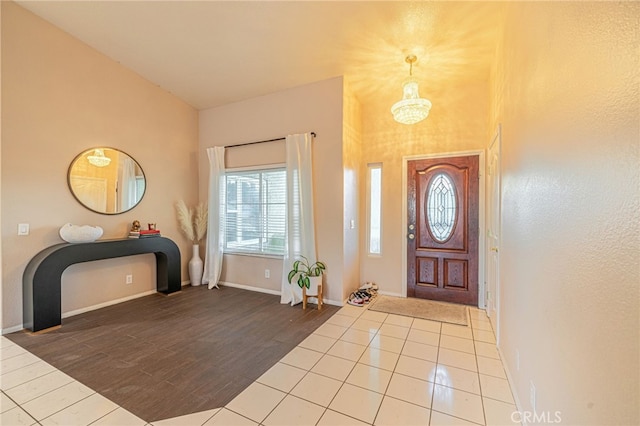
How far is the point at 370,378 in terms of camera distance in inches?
82.6

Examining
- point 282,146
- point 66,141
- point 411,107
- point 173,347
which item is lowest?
point 173,347

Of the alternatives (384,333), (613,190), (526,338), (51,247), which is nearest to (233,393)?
(384,333)

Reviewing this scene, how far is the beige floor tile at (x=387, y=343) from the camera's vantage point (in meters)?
2.56

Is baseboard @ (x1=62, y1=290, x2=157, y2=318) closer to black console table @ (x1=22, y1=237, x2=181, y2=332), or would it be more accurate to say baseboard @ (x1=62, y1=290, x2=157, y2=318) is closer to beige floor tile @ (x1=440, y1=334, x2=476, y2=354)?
black console table @ (x1=22, y1=237, x2=181, y2=332)

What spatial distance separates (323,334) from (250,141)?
3.17m

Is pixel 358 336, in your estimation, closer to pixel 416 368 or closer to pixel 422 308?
pixel 416 368

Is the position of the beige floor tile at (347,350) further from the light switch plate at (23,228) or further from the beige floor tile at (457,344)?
the light switch plate at (23,228)

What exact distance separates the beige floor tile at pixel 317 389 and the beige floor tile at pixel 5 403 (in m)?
1.88

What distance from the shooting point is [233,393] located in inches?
76.7

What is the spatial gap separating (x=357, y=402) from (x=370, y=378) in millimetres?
301

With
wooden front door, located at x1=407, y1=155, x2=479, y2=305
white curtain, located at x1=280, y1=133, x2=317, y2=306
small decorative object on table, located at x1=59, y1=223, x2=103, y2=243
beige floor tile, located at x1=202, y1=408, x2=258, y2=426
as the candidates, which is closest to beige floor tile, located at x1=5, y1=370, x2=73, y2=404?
beige floor tile, located at x1=202, y1=408, x2=258, y2=426

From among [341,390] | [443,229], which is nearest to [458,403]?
[341,390]

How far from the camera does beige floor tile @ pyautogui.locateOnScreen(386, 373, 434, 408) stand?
1855 mm

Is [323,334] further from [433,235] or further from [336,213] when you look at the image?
[433,235]
